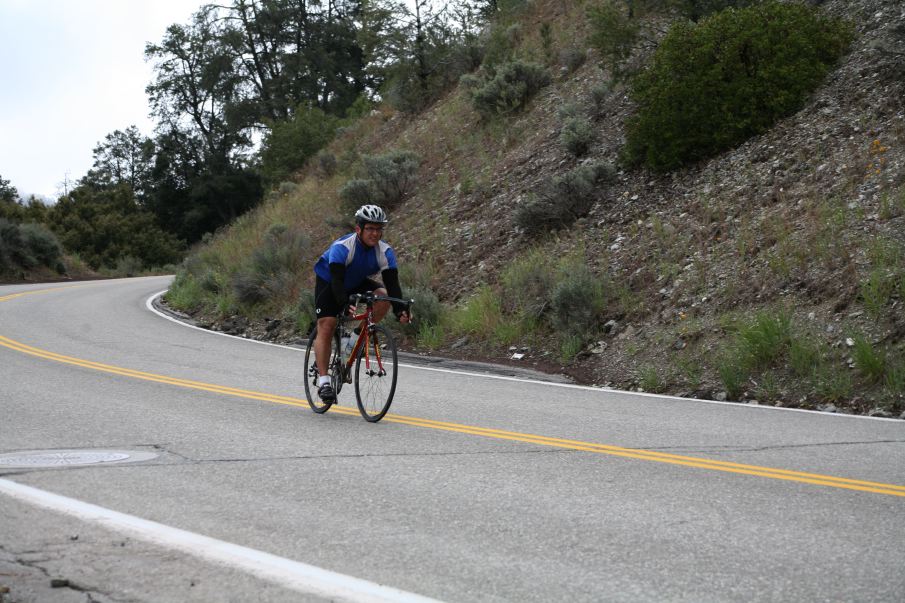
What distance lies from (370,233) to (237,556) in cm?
468

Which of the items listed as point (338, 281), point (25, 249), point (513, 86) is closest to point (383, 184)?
point (513, 86)

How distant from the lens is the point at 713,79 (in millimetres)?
16828

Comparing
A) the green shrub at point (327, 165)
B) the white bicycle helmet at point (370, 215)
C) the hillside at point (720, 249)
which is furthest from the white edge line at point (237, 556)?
the green shrub at point (327, 165)

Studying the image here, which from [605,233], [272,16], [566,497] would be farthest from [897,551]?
[272,16]

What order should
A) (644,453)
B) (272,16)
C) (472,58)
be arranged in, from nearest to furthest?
(644,453) → (472,58) → (272,16)

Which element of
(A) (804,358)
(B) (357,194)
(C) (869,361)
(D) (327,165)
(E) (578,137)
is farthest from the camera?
(D) (327,165)

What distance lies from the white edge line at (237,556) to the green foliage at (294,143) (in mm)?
37657

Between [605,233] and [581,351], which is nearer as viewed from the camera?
[581,351]

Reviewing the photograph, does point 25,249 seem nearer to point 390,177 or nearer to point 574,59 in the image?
point 390,177

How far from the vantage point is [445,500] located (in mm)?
5938

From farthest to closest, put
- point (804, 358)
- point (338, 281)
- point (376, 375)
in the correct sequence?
1. point (804, 358)
2. point (376, 375)
3. point (338, 281)

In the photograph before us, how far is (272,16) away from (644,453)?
5541 cm

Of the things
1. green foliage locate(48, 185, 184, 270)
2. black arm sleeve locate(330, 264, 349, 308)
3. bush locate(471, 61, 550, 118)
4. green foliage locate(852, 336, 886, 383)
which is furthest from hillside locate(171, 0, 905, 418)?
green foliage locate(48, 185, 184, 270)

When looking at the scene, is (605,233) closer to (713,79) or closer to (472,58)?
(713,79)
